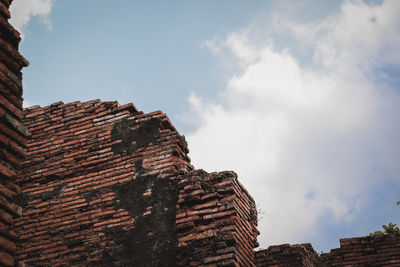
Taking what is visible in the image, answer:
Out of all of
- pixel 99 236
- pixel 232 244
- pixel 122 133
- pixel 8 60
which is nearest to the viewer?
pixel 8 60

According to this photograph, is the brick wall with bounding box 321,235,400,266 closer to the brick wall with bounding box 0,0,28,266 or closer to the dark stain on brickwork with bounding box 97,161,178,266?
the dark stain on brickwork with bounding box 97,161,178,266

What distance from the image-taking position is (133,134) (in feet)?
19.4

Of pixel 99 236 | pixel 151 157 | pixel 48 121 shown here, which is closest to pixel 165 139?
pixel 151 157

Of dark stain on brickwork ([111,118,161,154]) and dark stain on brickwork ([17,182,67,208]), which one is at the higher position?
dark stain on brickwork ([111,118,161,154])

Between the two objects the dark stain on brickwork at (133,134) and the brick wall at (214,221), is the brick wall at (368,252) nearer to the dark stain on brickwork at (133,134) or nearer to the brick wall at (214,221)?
the brick wall at (214,221)

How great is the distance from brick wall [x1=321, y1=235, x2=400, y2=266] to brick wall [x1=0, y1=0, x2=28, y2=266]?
6.40m

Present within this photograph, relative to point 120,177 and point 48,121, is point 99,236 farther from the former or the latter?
point 48,121

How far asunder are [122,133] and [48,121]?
1.39 meters

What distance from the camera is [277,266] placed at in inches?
283

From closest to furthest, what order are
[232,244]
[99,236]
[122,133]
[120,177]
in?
1. [232,244]
2. [99,236]
3. [120,177]
4. [122,133]

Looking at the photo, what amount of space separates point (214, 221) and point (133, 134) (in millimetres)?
1826

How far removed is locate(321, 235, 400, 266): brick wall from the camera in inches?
288

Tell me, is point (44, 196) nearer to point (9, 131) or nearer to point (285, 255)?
point (9, 131)

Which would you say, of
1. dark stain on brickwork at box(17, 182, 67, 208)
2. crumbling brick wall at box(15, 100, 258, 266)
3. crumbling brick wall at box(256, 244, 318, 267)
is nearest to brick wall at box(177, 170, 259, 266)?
crumbling brick wall at box(15, 100, 258, 266)
